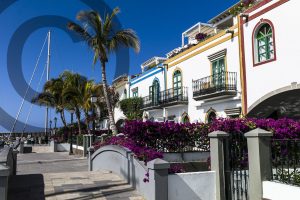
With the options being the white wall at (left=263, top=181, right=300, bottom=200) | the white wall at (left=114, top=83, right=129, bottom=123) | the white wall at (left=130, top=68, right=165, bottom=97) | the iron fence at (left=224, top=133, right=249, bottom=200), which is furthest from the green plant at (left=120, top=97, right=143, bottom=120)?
the white wall at (left=263, top=181, right=300, bottom=200)

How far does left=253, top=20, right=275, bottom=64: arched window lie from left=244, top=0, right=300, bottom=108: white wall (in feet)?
1.06

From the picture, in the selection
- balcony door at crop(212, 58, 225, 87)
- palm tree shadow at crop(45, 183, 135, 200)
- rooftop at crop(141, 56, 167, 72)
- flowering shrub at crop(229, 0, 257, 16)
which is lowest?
palm tree shadow at crop(45, 183, 135, 200)

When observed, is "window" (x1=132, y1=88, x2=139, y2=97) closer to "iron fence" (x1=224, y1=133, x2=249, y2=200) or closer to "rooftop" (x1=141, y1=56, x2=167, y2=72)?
"rooftop" (x1=141, y1=56, x2=167, y2=72)

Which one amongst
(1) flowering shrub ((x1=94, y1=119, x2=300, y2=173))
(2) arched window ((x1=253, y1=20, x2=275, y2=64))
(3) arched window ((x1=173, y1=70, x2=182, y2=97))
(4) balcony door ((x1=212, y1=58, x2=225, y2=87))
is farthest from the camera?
(3) arched window ((x1=173, y1=70, x2=182, y2=97))

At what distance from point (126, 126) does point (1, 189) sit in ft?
22.5

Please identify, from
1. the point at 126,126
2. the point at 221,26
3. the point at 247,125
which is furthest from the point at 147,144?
the point at 221,26

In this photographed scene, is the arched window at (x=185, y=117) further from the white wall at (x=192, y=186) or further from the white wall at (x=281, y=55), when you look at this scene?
the white wall at (x=192, y=186)

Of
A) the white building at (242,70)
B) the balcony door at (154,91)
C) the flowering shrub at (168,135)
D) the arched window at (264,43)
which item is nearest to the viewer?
the flowering shrub at (168,135)

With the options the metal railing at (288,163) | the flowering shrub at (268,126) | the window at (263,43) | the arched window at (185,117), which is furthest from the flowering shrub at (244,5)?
the metal railing at (288,163)

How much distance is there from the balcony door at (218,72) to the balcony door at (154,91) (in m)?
8.58

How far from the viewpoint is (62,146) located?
35.2 m

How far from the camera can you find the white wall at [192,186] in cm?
873

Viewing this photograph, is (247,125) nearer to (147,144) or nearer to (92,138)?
(147,144)

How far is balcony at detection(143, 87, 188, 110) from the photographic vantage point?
86.3 feet
